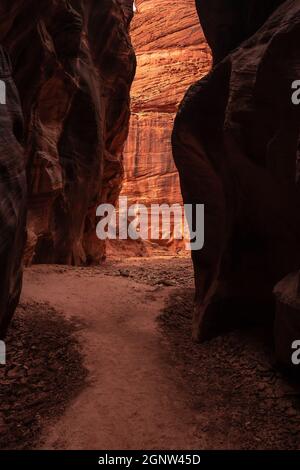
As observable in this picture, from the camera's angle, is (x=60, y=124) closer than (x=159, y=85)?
Yes

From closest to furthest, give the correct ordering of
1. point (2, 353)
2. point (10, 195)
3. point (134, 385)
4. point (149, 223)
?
1. point (134, 385)
2. point (10, 195)
3. point (2, 353)
4. point (149, 223)

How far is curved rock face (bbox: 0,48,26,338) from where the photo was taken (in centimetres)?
567

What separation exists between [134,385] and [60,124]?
31.6ft

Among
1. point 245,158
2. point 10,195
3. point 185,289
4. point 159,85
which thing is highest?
point 159,85

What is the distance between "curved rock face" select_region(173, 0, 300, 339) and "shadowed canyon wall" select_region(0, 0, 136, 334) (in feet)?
10.3

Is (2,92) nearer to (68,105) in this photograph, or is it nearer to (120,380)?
(120,380)

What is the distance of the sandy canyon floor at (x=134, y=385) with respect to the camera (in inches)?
179

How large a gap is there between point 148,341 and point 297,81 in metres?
4.59

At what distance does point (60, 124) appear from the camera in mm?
13117

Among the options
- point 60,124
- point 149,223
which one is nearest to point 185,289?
point 60,124

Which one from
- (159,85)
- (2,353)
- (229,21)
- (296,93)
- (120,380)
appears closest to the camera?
(296,93)

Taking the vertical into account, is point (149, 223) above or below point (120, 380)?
above

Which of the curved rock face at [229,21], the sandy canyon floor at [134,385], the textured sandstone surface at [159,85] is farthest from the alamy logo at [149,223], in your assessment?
the sandy canyon floor at [134,385]

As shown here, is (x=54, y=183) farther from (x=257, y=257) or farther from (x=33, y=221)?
(x=257, y=257)
